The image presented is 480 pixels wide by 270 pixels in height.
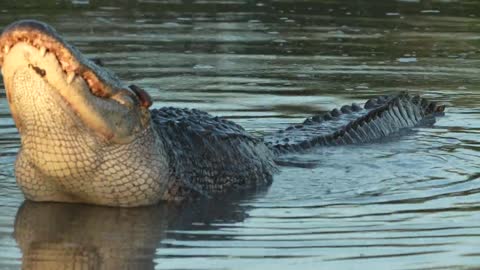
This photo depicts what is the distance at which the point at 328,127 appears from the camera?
37.9 feet

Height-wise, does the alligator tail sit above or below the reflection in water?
below

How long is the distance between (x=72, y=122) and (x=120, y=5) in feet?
37.4

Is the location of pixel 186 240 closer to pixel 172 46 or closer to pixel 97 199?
pixel 97 199

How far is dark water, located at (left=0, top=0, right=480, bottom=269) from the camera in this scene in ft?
24.8

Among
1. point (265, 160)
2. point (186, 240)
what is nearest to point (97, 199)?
point (186, 240)

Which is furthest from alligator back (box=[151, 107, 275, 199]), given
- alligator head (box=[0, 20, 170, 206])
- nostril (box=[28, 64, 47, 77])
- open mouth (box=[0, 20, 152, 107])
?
nostril (box=[28, 64, 47, 77])

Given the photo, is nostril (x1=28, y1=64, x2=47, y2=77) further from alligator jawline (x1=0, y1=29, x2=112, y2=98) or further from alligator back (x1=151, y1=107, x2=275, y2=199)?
alligator back (x1=151, y1=107, x2=275, y2=199)

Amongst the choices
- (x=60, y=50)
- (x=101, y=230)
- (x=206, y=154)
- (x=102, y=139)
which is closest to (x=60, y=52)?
(x=60, y=50)

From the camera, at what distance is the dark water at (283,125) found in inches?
298

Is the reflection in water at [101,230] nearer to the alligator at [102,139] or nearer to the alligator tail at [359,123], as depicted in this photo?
the alligator at [102,139]

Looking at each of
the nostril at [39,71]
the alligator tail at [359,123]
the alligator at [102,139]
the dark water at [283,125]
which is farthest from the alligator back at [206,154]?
the nostril at [39,71]

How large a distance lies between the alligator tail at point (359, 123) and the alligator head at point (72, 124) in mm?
2175

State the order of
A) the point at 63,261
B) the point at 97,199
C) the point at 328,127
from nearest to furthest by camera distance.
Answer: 1. the point at 63,261
2. the point at 97,199
3. the point at 328,127

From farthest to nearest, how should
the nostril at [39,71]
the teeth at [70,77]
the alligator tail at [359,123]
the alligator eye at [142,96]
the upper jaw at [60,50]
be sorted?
the alligator tail at [359,123] < the alligator eye at [142,96] < the teeth at [70,77] < the nostril at [39,71] < the upper jaw at [60,50]
